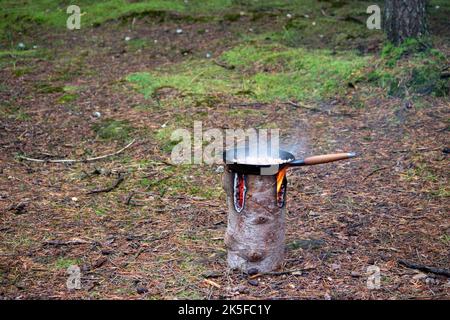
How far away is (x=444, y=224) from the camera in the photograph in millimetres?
4227

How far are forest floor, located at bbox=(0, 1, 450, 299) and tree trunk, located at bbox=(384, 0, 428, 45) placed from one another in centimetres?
33

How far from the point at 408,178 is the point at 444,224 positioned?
0.84 m

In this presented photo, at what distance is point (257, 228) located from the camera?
3695 millimetres

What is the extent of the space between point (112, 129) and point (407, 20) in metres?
3.85

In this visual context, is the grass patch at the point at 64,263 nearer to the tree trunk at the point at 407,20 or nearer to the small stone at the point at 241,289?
the small stone at the point at 241,289

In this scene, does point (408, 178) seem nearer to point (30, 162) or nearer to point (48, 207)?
point (48, 207)

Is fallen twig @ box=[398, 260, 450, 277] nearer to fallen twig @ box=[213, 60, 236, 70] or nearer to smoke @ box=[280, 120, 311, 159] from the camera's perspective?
smoke @ box=[280, 120, 311, 159]

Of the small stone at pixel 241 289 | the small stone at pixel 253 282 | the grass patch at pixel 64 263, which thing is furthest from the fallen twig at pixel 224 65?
the small stone at pixel 241 289

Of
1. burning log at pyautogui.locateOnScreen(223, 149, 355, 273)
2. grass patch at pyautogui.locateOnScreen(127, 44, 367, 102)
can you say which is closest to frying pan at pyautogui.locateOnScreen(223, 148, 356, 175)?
burning log at pyautogui.locateOnScreen(223, 149, 355, 273)

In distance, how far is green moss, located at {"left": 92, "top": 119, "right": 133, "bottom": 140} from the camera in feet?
20.8

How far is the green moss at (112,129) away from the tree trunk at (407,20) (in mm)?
3520

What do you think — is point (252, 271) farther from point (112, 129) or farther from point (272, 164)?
point (112, 129)

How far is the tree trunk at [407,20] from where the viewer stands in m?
6.84
